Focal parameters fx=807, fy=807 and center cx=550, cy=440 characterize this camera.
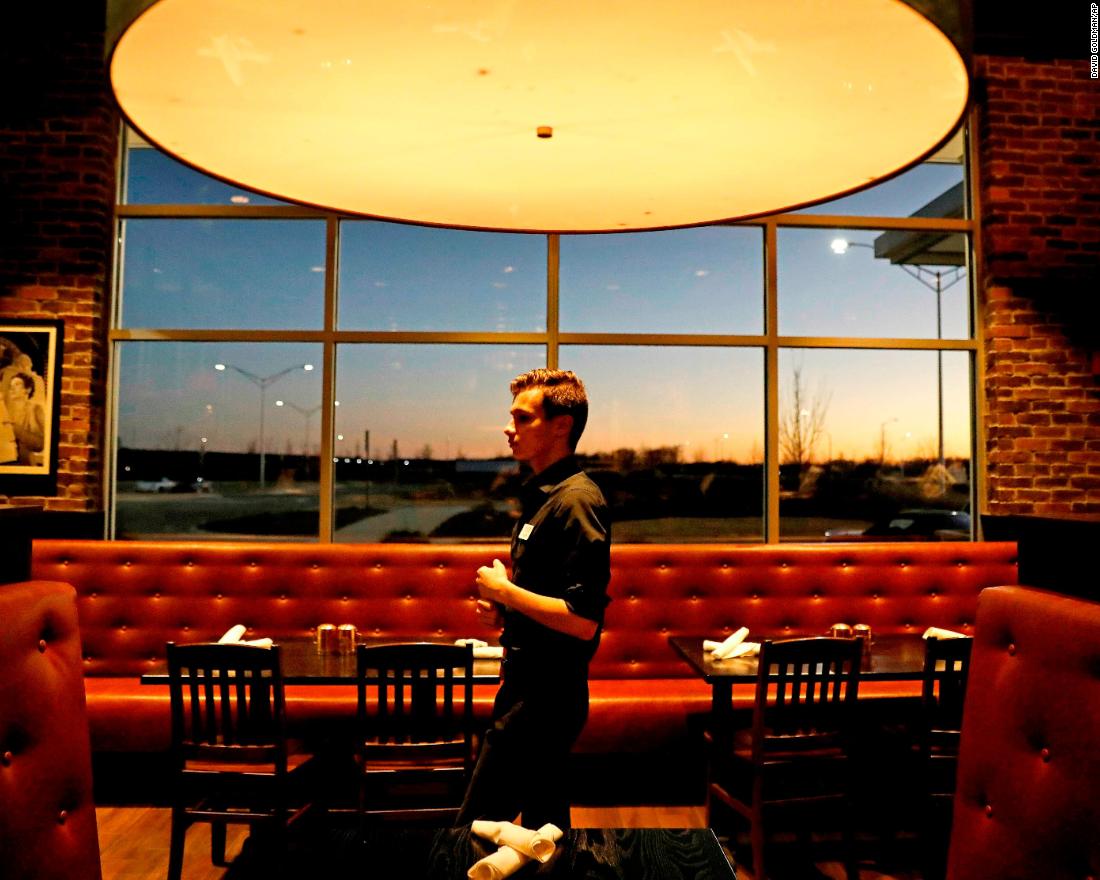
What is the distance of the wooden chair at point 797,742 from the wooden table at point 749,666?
0.37ft

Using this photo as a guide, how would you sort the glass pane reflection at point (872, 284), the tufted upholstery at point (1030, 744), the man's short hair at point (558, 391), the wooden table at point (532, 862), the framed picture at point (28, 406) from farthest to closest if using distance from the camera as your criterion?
1. the glass pane reflection at point (872, 284)
2. the framed picture at point (28, 406)
3. the man's short hair at point (558, 391)
4. the wooden table at point (532, 862)
5. the tufted upholstery at point (1030, 744)

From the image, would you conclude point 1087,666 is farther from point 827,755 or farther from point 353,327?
point 353,327

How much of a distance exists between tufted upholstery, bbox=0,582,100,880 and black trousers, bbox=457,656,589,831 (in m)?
0.87

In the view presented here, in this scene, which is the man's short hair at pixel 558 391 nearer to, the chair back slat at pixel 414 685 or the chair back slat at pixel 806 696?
the chair back slat at pixel 414 685

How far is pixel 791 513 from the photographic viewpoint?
32.1 meters

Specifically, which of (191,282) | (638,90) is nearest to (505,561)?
(191,282)

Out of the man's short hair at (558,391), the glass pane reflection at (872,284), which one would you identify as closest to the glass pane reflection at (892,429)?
the glass pane reflection at (872,284)

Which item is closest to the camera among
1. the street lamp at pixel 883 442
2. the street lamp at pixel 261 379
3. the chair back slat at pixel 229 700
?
the chair back slat at pixel 229 700

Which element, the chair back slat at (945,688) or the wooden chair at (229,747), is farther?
the chair back slat at (945,688)

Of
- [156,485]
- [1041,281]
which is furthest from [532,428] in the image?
[1041,281]

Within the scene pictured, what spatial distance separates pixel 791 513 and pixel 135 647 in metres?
30.3

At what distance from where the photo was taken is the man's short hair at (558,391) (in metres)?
2.16

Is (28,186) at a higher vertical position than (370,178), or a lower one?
higher

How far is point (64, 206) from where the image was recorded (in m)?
4.72
